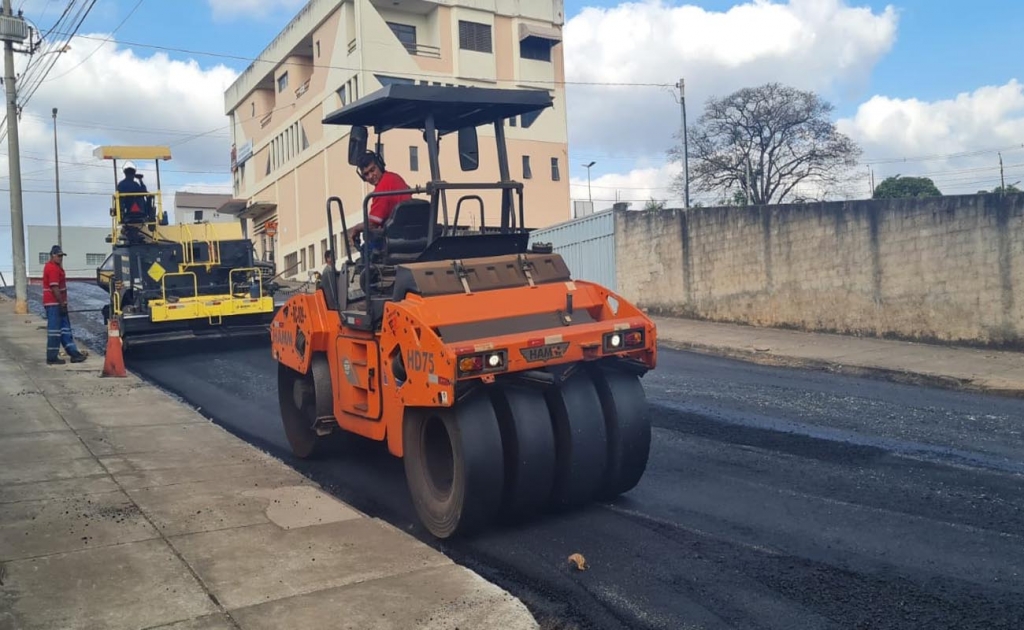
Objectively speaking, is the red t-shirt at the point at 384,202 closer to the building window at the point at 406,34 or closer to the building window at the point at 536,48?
the building window at the point at 406,34

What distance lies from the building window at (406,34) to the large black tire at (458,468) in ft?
120

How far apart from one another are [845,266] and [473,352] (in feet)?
38.3

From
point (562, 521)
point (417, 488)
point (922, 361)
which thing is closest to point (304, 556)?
point (417, 488)

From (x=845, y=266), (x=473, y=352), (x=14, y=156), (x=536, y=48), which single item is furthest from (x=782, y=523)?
(x=536, y=48)

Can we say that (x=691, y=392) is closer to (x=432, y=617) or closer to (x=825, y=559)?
(x=825, y=559)

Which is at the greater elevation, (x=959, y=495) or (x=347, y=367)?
(x=347, y=367)

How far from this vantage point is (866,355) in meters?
13.1

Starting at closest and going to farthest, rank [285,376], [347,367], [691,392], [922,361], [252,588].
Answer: [252,588], [347,367], [285,376], [691,392], [922,361]

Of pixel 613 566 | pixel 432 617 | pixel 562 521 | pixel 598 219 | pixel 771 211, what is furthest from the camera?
pixel 598 219

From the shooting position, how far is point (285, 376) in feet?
27.0

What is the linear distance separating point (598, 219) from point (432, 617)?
1702 cm

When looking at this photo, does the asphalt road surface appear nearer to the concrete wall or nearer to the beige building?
the concrete wall

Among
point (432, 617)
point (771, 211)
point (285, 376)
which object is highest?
point (771, 211)

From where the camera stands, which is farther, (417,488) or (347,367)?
(347,367)
